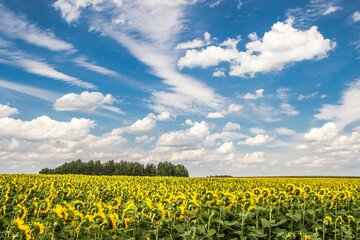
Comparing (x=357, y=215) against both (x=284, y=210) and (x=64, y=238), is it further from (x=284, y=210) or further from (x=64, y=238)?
(x=64, y=238)

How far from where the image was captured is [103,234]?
16.3ft

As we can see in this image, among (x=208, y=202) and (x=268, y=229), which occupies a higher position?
(x=208, y=202)

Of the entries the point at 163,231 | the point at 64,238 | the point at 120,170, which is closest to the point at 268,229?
the point at 163,231

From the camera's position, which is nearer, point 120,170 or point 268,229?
point 268,229

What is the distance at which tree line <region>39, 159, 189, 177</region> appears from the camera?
230 ft

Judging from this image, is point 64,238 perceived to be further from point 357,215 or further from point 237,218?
point 357,215

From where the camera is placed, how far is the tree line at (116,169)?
70.1 m

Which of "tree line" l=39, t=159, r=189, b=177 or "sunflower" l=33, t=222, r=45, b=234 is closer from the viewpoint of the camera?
"sunflower" l=33, t=222, r=45, b=234

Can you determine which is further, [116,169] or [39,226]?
[116,169]

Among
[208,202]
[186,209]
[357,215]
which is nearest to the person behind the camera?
[186,209]

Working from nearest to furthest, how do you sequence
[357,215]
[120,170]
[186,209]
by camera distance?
[186,209] → [357,215] → [120,170]

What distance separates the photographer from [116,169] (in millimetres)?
71250

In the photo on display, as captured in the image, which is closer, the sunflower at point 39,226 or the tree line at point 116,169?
the sunflower at point 39,226

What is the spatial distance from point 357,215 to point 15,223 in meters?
9.81
